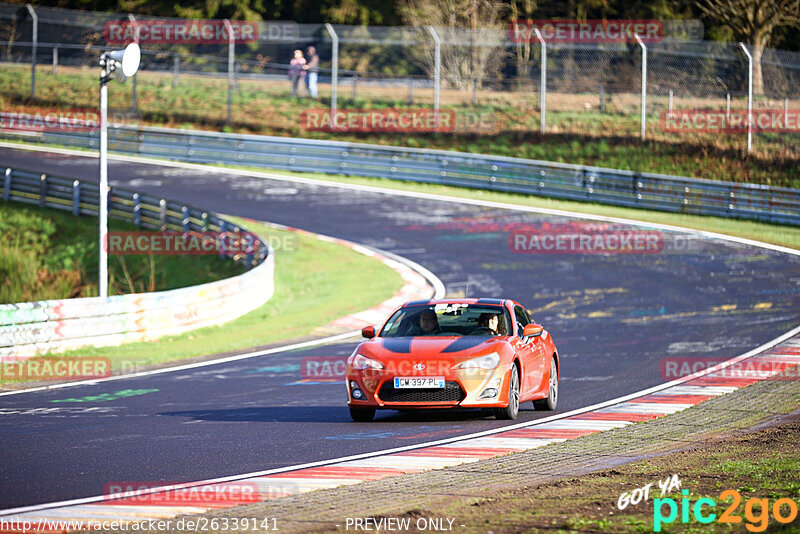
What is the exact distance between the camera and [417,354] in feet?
37.2

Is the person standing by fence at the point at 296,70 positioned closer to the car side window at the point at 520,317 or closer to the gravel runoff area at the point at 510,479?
the car side window at the point at 520,317

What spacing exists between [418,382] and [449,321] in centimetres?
142

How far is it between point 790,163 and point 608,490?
27612mm

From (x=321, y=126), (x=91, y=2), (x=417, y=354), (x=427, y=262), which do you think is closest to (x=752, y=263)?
(x=427, y=262)

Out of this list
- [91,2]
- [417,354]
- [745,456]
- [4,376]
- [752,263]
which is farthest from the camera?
[91,2]

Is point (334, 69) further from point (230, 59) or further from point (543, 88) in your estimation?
point (543, 88)

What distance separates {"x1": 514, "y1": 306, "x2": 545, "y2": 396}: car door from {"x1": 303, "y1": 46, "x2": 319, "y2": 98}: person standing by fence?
99.9 feet

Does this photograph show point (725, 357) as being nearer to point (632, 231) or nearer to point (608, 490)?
point (608, 490)

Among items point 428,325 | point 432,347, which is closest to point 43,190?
point 428,325

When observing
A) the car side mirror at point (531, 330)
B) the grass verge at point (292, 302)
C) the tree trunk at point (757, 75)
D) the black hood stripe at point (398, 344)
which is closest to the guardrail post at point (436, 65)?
the grass verge at point (292, 302)

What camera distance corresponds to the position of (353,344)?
18562 millimetres

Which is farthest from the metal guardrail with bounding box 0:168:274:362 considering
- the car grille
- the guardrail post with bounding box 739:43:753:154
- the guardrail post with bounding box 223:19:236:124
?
the guardrail post with bounding box 739:43:753:154

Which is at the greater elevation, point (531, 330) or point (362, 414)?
point (531, 330)

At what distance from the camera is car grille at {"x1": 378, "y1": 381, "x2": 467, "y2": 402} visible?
1117 cm
